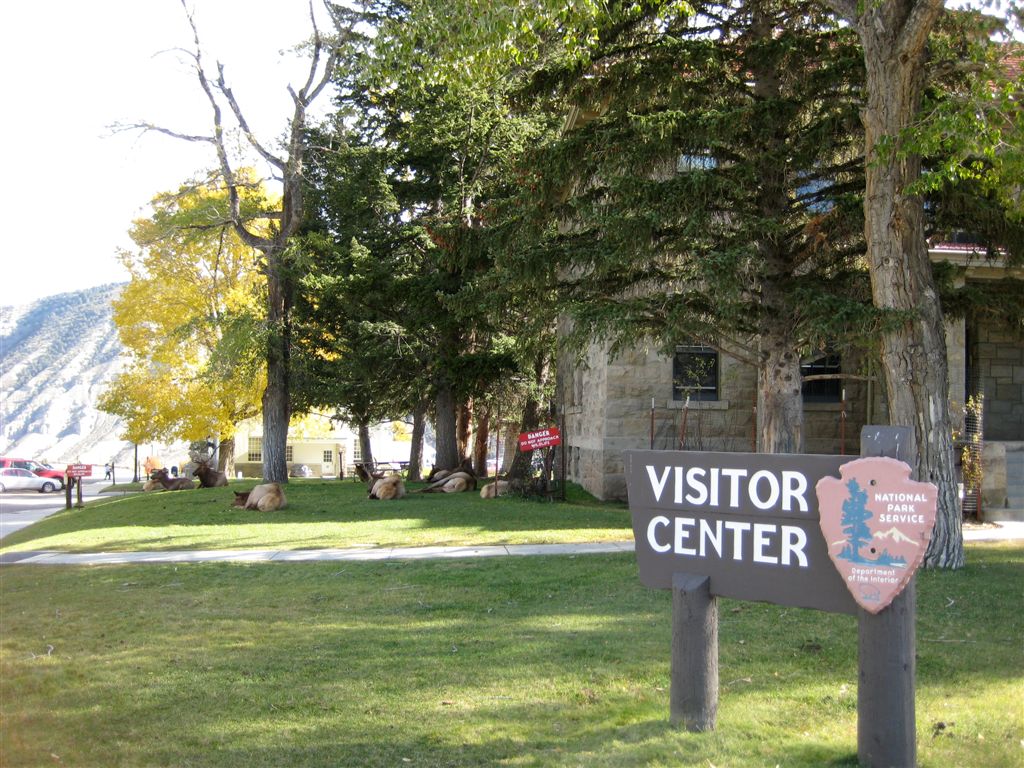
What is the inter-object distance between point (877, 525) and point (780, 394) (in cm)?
839

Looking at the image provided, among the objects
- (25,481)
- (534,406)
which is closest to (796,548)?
(534,406)

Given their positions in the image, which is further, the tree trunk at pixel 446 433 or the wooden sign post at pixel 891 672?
the tree trunk at pixel 446 433

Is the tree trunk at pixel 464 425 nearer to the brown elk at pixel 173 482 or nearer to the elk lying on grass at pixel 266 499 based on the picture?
the brown elk at pixel 173 482

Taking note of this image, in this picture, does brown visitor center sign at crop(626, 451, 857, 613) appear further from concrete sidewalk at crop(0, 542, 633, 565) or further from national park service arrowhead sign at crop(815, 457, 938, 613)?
concrete sidewalk at crop(0, 542, 633, 565)

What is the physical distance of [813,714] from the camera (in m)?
5.55

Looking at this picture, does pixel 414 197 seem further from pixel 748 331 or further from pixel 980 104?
pixel 980 104

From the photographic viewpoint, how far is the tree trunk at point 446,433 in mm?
27812

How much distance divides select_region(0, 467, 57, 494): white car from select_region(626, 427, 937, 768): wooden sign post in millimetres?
42662

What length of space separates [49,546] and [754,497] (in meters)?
13.0

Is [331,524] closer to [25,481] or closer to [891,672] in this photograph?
[891,672]

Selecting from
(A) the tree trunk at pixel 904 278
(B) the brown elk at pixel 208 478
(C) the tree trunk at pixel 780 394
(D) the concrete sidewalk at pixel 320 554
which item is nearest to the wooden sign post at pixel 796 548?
(A) the tree trunk at pixel 904 278

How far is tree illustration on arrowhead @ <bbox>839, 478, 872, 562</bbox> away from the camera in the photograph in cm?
445

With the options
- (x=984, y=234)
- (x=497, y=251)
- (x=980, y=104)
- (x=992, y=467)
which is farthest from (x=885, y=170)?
(x=992, y=467)

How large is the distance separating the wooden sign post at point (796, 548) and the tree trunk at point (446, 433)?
2249 cm
